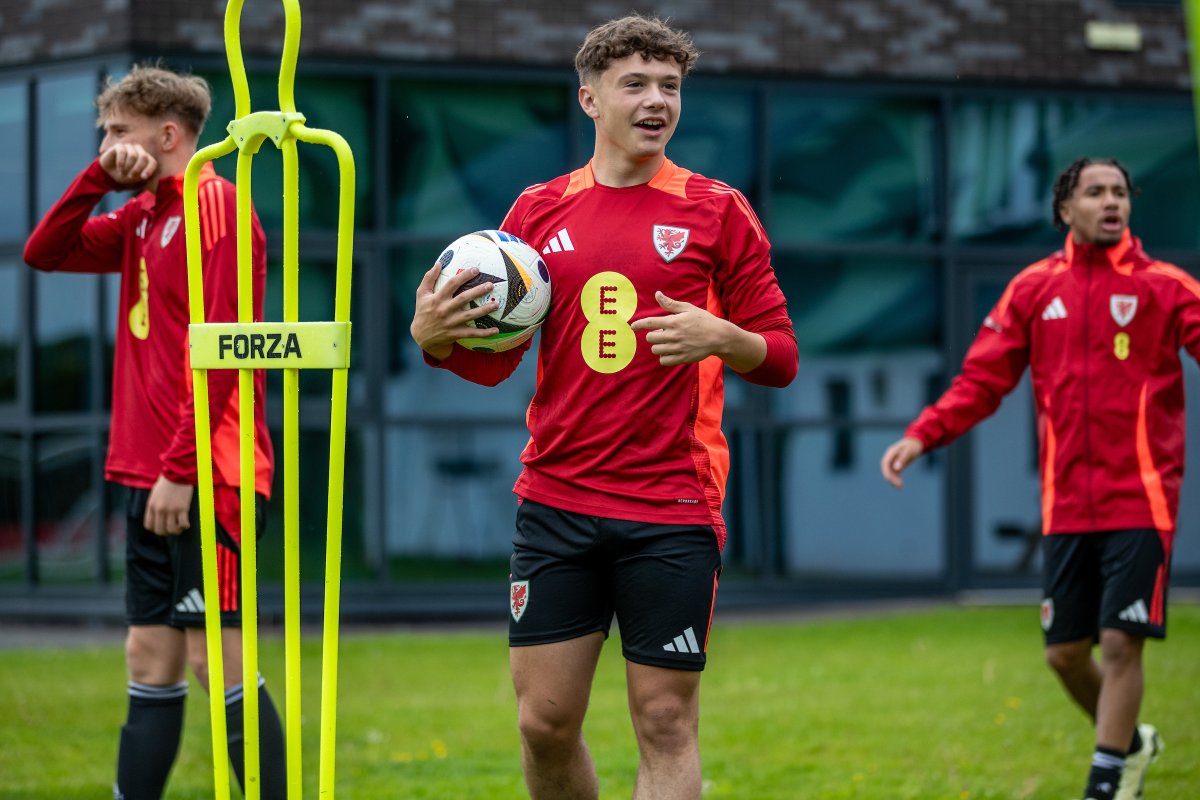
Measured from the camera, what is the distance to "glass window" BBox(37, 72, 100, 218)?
39.1 feet

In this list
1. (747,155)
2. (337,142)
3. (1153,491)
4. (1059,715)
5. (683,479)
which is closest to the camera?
(337,142)

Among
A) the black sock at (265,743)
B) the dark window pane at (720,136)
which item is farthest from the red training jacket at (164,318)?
the dark window pane at (720,136)

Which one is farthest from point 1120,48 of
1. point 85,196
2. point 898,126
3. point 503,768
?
point 85,196

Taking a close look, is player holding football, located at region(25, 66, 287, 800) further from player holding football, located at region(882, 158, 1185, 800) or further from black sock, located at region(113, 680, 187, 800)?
player holding football, located at region(882, 158, 1185, 800)

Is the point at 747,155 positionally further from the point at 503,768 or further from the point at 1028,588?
the point at 503,768

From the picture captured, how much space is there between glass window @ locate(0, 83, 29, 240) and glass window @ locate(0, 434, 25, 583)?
5.40 ft

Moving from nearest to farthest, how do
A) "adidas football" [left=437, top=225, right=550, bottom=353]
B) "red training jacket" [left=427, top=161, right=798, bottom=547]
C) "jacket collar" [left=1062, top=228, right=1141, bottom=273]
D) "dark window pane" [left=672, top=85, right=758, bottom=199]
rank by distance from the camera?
1. "adidas football" [left=437, top=225, right=550, bottom=353]
2. "red training jacket" [left=427, top=161, right=798, bottom=547]
3. "jacket collar" [left=1062, top=228, right=1141, bottom=273]
4. "dark window pane" [left=672, top=85, right=758, bottom=199]

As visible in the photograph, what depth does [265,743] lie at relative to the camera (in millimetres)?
4652

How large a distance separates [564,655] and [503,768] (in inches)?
105

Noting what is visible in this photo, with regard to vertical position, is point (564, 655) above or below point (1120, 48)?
below

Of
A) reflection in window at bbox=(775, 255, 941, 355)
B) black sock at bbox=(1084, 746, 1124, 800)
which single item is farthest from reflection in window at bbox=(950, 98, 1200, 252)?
black sock at bbox=(1084, 746, 1124, 800)

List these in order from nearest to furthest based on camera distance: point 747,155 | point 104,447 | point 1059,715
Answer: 1. point 1059,715
2. point 104,447
3. point 747,155

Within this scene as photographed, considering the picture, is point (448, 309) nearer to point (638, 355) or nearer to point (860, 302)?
point (638, 355)

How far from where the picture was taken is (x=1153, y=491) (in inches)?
219
